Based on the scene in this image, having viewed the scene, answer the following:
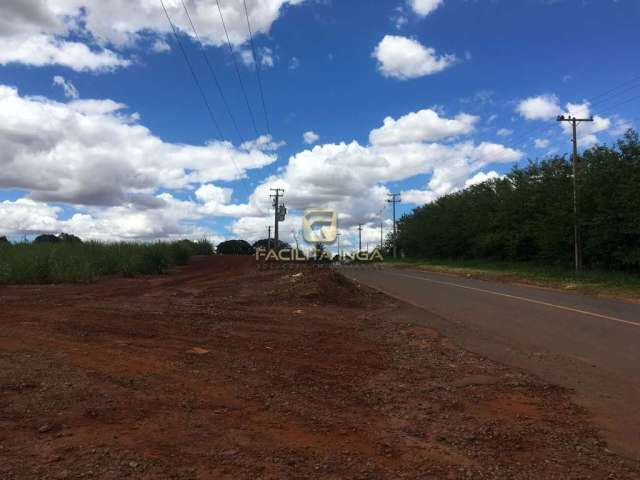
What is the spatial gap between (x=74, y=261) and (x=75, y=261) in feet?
0.31

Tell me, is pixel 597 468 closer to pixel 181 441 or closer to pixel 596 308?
pixel 181 441

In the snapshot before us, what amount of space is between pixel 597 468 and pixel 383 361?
4.03 m

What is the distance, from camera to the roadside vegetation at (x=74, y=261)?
21.3 m

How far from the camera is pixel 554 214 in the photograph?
3284cm

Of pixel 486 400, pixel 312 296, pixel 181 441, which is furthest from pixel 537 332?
pixel 181 441

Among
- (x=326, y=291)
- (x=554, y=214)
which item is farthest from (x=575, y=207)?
(x=326, y=291)

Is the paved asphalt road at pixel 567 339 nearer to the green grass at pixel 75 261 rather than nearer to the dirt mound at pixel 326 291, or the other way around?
the dirt mound at pixel 326 291

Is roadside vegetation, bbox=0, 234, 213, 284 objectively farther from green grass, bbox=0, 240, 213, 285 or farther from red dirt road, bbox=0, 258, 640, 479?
red dirt road, bbox=0, 258, 640, 479

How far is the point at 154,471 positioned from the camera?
3.79 meters

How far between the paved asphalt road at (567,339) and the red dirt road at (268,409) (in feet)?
1.26

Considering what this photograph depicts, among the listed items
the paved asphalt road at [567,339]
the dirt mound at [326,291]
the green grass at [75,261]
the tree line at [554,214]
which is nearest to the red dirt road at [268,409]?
the paved asphalt road at [567,339]

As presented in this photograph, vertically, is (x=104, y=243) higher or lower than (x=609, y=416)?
higher

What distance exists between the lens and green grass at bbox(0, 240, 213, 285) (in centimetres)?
2125

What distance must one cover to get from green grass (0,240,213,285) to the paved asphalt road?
44.5 ft
